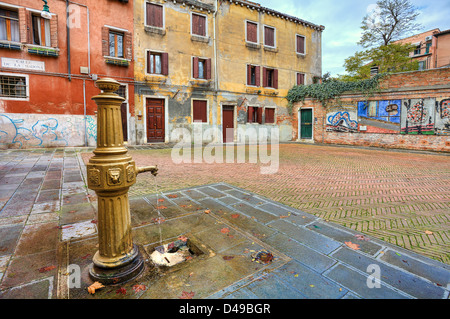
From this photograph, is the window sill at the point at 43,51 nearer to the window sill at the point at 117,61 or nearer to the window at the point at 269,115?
the window sill at the point at 117,61

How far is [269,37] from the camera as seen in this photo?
1856 cm

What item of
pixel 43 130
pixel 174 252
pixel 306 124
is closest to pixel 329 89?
pixel 306 124

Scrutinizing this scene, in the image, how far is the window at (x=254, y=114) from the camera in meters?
18.0

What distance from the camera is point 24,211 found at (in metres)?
3.31

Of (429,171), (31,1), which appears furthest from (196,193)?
(31,1)

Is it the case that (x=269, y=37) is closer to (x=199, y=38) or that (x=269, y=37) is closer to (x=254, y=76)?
(x=254, y=76)

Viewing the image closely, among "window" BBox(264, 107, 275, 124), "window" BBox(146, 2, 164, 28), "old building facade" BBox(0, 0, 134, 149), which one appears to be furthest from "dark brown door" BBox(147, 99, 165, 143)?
"window" BBox(264, 107, 275, 124)

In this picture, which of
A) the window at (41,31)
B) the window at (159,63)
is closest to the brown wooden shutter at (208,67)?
the window at (159,63)

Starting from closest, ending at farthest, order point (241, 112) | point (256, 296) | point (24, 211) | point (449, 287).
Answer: point (256, 296), point (449, 287), point (24, 211), point (241, 112)

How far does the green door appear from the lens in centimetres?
1884

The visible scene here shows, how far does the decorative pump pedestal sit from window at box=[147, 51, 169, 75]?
1386 cm

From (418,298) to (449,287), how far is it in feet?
1.24

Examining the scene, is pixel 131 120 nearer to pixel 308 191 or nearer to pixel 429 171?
Result: pixel 308 191

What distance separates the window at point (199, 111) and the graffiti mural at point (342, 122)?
29.8 feet
